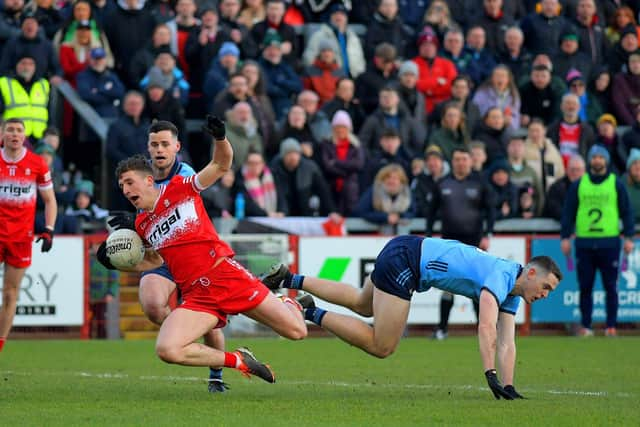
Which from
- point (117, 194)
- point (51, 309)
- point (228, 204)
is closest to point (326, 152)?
point (228, 204)

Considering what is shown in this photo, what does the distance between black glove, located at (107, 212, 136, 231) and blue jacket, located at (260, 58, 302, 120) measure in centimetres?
968

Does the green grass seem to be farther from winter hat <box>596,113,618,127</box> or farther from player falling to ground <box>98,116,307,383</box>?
winter hat <box>596,113,618,127</box>

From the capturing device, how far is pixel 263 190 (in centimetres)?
1861

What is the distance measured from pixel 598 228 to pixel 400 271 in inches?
317

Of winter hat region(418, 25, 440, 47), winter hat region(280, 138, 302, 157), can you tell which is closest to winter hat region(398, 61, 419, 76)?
winter hat region(418, 25, 440, 47)

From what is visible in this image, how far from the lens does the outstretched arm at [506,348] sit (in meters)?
9.89

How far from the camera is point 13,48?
18969 mm

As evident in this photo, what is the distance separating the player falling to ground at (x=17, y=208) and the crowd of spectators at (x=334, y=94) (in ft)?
14.3

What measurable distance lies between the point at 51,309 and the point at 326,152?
4.35 meters

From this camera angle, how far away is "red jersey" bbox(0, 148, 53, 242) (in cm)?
1321

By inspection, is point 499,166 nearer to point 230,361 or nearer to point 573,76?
point 573,76

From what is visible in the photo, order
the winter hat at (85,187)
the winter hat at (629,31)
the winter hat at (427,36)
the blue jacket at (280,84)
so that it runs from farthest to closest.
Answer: the winter hat at (629,31) → the winter hat at (427,36) → the blue jacket at (280,84) → the winter hat at (85,187)

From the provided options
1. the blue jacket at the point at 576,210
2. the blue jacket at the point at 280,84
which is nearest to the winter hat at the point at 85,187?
the blue jacket at the point at 280,84

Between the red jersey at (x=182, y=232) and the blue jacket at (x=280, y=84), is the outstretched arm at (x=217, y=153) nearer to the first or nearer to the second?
the red jersey at (x=182, y=232)
